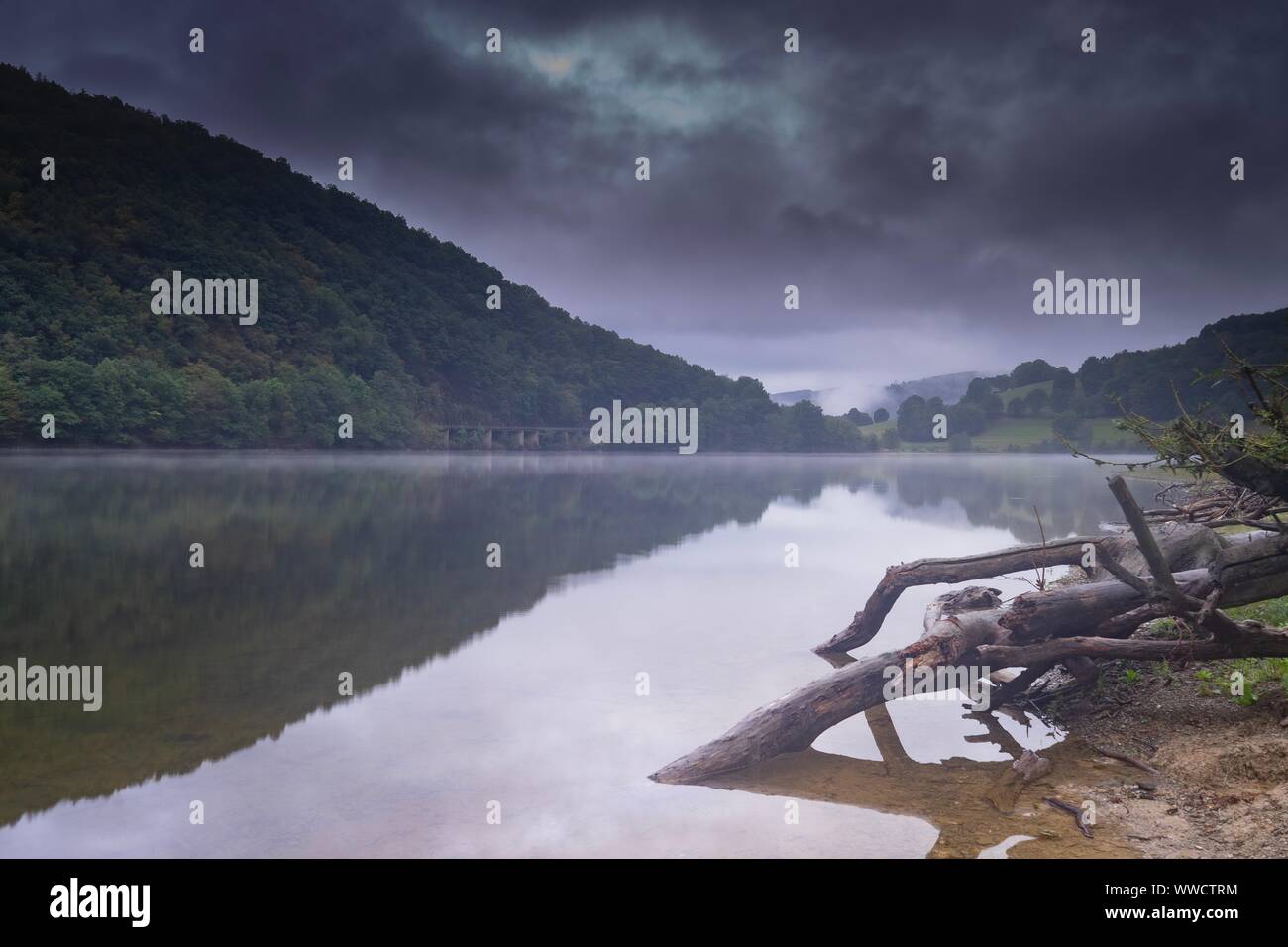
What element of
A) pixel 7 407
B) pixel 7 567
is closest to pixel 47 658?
pixel 7 567

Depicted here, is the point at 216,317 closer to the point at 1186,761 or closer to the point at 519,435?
the point at 519,435

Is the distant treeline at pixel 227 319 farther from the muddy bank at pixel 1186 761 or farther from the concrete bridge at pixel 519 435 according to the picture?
the muddy bank at pixel 1186 761

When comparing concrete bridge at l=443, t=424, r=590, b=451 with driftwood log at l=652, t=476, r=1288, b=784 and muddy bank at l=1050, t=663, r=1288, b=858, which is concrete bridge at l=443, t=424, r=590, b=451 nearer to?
driftwood log at l=652, t=476, r=1288, b=784

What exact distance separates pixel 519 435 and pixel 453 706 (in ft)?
527

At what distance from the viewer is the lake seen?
7020mm

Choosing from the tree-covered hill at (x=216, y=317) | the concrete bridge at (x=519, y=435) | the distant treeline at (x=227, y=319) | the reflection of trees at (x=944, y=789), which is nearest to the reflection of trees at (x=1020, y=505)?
the reflection of trees at (x=944, y=789)

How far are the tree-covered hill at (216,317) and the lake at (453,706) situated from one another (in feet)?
240

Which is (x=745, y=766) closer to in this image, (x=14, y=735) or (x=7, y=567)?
(x=14, y=735)

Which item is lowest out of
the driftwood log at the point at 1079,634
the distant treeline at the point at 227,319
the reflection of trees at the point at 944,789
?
the reflection of trees at the point at 944,789

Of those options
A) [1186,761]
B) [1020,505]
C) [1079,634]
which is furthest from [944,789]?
[1020,505]

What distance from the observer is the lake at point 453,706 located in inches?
276

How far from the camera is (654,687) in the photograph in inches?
443

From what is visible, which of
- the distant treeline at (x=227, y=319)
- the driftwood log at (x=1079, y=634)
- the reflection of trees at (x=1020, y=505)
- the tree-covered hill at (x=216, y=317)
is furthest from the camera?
the distant treeline at (x=227, y=319)

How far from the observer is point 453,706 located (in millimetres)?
10383
